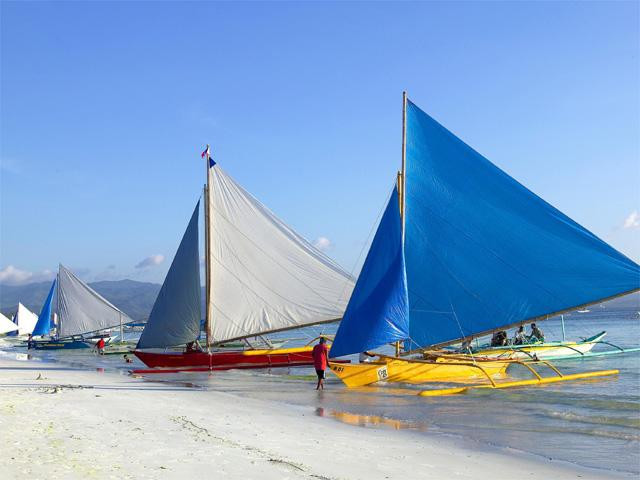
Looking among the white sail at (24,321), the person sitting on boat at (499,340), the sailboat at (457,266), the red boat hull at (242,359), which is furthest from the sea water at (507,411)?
the white sail at (24,321)

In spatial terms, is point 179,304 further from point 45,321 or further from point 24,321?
point 24,321

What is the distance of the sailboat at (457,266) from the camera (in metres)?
19.5

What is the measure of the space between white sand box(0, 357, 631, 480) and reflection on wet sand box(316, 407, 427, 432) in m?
0.50

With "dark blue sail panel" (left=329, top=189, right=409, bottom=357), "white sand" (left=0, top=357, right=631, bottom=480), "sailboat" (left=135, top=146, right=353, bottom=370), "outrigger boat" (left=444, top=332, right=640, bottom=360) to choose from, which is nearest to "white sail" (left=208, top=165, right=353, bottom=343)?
"sailboat" (left=135, top=146, right=353, bottom=370)

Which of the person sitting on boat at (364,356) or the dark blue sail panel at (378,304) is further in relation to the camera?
the person sitting on boat at (364,356)

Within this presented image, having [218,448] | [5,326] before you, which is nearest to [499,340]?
[218,448]

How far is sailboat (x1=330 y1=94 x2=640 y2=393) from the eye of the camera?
1952 cm

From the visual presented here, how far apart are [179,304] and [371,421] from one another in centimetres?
1544

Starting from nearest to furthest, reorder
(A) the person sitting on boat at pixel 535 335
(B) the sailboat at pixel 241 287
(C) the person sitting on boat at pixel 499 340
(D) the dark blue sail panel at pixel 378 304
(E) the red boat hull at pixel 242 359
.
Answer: (D) the dark blue sail panel at pixel 378 304, (E) the red boat hull at pixel 242 359, (B) the sailboat at pixel 241 287, (C) the person sitting on boat at pixel 499 340, (A) the person sitting on boat at pixel 535 335

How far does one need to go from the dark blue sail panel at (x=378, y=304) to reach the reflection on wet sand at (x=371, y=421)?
12.5ft

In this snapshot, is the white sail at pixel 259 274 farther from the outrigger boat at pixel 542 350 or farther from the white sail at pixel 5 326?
the white sail at pixel 5 326

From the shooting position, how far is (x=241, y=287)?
28.1 metres

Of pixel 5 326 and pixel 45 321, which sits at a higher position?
pixel 45 321

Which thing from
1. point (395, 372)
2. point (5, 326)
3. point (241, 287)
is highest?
point (241, 287)
